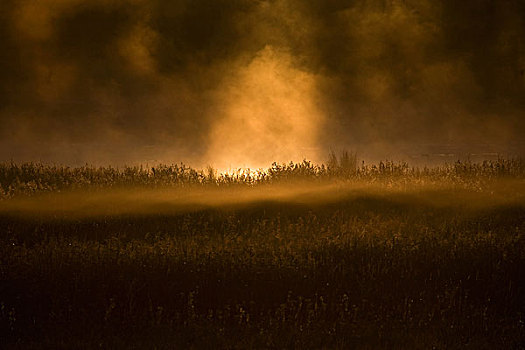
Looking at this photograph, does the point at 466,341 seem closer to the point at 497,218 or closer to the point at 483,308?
the point at 483,308

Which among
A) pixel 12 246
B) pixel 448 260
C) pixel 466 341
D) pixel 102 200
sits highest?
pixel 102 200

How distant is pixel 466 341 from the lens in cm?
798

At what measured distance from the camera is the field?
8.12 meters

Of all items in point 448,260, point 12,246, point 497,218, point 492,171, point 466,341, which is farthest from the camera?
point 492,171

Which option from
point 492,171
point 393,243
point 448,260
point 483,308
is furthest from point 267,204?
point 492,171

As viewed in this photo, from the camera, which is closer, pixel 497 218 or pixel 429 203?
pixel 497 218

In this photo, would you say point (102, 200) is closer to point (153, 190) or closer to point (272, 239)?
point (153, 190)

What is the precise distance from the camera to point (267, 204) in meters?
17.7

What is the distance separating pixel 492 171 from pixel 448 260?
1372 centimetres

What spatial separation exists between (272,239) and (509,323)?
18.4ft

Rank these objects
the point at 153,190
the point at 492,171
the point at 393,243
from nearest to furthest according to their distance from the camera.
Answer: the point at 393,243, the point at 153,190, the point at 492,171

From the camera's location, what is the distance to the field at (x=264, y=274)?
812 cm

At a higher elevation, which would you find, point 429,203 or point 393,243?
point 429,203

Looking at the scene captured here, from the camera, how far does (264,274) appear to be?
1030 cm
